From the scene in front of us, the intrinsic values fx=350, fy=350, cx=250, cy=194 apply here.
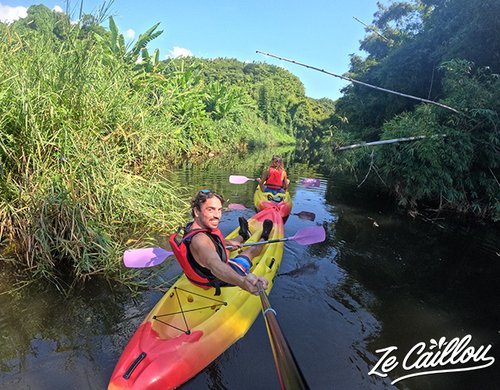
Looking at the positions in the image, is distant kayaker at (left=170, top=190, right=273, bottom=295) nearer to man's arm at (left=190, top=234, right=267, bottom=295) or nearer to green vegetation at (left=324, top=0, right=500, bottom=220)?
man's arm at (left=190, top=234, right=267, bottom=295)

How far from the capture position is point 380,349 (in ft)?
10.3

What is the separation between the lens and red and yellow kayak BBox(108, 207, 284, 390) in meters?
2.23

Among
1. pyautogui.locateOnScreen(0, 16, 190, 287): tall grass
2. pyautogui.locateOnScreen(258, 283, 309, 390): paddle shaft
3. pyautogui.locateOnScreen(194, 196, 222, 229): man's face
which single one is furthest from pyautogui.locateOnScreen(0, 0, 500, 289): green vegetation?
pyautogui.locateOnScreen(258, 283, 309, 390): paddle shaft

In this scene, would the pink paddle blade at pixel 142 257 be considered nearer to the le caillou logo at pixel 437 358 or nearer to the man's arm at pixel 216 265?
the man's arm at pixel 216 265

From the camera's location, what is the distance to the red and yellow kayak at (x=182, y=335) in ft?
7.30

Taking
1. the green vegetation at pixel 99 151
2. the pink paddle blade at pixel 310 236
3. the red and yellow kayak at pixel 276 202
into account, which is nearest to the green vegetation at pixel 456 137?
the green vegetation at pixel 99 151

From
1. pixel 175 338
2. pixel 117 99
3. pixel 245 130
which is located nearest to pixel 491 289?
pixel 175 338

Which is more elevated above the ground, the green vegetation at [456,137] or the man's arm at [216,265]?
the green vegetation at [456,137]

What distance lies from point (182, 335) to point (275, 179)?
15.6 ft

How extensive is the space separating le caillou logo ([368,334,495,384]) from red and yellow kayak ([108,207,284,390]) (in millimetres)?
1188

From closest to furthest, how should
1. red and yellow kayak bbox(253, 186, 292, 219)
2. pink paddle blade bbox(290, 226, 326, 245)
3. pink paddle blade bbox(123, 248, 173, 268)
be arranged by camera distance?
1. pink paddle blade bbox(123, 248, 173, 268)
2. pink paddle blade bbox(290, 226, 326, 245)
3. red and yellow kayak bbox(253, 186, 292, 219)

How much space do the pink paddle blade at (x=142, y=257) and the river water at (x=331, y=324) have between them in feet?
1.39

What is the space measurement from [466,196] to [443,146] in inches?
56.6

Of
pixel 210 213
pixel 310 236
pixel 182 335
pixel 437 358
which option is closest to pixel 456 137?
pixel 310 236
